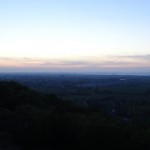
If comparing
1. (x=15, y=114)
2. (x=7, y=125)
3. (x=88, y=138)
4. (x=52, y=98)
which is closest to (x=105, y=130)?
(x=88, y=138)

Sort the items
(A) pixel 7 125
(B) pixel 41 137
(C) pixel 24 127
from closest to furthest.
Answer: (B) pixel 41 137 < (C) pixel 24 127 < (A) pixel 7 125

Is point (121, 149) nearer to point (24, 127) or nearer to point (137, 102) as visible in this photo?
point (24, 127)

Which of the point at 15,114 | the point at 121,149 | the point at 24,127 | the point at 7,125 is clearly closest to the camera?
the point at 121,149

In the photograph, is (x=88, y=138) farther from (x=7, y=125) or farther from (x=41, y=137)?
(x=7, y=125)

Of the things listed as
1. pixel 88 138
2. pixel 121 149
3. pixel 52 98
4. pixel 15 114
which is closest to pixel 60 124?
pixel 88 138

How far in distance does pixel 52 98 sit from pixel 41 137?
60.5 feet

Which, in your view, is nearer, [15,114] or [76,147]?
[76,147]

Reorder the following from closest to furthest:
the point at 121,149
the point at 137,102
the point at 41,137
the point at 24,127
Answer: the point at 121,149 → the point at 41,137 → the point at 24,127 → the point at 137,102

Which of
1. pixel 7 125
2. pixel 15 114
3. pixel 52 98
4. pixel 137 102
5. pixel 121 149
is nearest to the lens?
pixel 121 149

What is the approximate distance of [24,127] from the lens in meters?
16.1

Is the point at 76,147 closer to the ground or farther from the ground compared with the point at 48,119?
closer to the ground

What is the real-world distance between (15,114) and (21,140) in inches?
190

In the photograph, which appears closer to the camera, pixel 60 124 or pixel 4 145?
pixel 4 145

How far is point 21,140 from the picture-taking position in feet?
49.3
